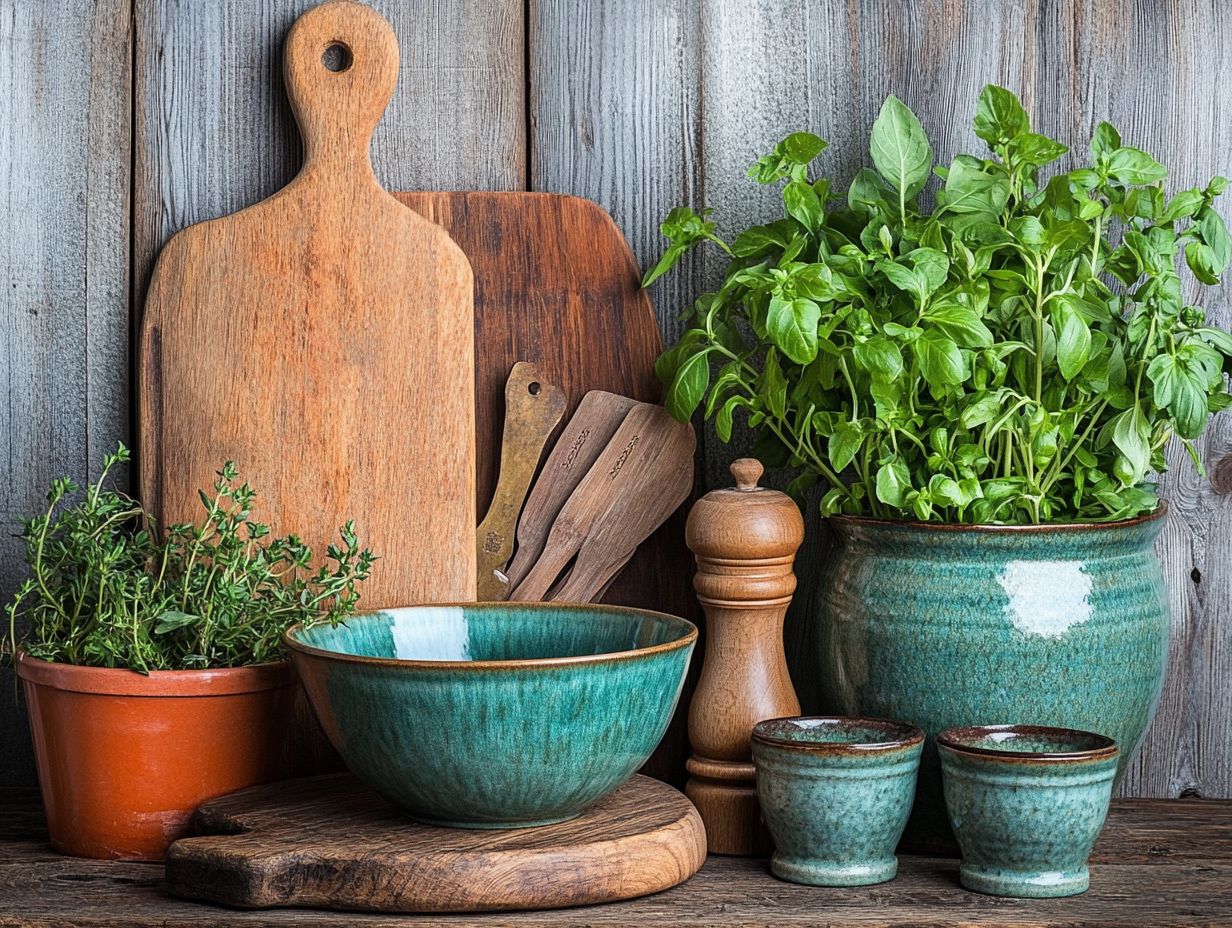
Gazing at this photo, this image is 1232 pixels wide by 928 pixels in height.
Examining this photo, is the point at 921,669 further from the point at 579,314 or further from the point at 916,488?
the point at 579,314

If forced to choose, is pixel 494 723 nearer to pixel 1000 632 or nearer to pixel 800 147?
pixel 1000 632

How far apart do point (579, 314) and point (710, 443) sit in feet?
0.53

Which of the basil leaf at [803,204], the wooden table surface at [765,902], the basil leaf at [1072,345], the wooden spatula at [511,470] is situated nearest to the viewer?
the wooden table surface at [765,902]

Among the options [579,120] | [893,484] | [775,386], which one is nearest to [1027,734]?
[893,484]

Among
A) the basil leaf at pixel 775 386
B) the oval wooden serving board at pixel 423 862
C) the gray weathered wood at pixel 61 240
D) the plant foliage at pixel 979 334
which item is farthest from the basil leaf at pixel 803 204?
the gray weathered wood at pixel 61 240

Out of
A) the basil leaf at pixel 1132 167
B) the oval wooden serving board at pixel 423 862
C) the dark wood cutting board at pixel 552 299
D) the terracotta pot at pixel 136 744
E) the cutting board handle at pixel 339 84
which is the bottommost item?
the oval wooden serving board at pixel 423 862

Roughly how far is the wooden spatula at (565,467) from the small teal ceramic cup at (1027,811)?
396 mm

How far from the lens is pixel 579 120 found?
1157 mm

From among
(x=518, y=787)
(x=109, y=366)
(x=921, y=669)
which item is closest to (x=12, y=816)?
(x=109, y=366)

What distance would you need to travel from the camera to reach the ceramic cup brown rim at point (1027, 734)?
82 cm

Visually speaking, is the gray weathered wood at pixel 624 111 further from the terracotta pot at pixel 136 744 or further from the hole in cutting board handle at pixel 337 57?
the terracotta pot at pixel 136 744

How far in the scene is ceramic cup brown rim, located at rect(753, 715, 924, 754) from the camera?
85 centimetres

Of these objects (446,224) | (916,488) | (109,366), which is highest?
(446,224)

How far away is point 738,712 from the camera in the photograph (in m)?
0.97
